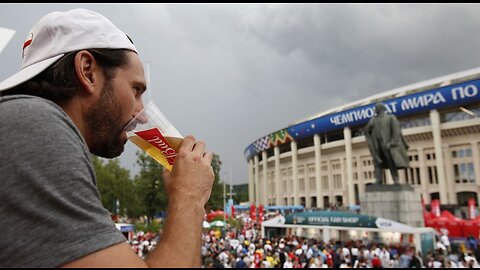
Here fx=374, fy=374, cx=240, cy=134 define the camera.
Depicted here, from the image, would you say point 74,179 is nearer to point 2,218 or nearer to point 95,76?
point 2,218

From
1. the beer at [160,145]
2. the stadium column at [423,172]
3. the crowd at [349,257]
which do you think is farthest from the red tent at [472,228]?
the stadium column at [423,172]

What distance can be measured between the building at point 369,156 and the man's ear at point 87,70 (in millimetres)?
32298

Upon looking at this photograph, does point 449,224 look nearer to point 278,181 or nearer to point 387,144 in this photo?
point 387,144

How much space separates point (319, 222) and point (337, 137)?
35.2 meters

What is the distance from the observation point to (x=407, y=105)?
40375 mm

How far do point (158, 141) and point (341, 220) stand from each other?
17756 mm

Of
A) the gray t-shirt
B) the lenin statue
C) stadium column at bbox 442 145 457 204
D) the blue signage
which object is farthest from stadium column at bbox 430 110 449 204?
the gray t-shirt

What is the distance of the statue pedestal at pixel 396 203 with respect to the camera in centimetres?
1745

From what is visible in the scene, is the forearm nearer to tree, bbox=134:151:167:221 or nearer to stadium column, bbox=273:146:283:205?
tree, bbox=134:151:167:221

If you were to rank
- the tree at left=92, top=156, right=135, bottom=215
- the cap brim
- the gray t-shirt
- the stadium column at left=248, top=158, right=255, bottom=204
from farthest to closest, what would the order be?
the stadium column at left=248, top=158, right=255, bottom=204
the tree at left=92, top=156, right=135, bottom=215
the cap brim
the gray t-shirt

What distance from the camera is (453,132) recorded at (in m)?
40.3

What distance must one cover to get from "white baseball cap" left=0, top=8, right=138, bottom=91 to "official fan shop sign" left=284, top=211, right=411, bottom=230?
16.6 m

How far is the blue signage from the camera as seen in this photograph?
1394 inches

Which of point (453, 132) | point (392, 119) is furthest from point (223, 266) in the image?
point (453, 132)
